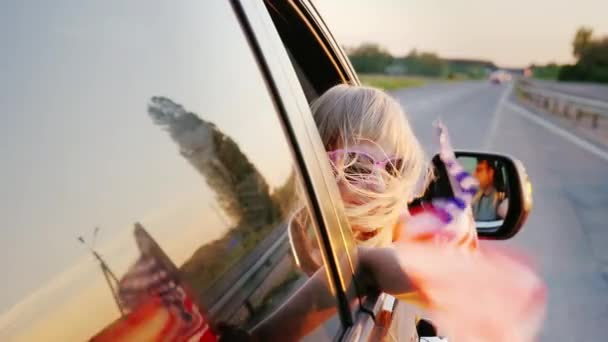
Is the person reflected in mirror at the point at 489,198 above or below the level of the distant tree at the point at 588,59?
above

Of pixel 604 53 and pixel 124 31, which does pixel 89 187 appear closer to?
pixel 124 31

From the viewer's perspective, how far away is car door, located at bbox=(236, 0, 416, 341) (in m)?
1.66

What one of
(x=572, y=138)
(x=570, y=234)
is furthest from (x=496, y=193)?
(x=572, y=138)

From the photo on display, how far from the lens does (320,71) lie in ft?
9.47

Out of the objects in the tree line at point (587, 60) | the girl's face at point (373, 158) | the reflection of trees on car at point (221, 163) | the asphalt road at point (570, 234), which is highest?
the reflection of trees on car at point (221, 163)

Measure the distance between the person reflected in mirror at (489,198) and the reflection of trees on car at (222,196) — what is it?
1679mm

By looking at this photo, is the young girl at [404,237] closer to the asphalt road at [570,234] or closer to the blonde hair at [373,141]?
the blonde hair at [373,141]

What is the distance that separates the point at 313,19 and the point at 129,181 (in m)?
1.67

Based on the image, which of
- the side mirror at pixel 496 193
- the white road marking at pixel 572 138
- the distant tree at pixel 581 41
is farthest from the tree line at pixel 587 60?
the side mirror at pixel 496 193

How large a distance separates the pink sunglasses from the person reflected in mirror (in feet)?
2.98

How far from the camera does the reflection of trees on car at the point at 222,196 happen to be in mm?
1100

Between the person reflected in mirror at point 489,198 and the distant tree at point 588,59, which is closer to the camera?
the person reflected in mirror at point 489,198

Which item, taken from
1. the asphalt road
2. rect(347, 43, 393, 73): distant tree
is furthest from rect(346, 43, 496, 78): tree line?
the asphalt road

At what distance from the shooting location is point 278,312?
4.38 ft
